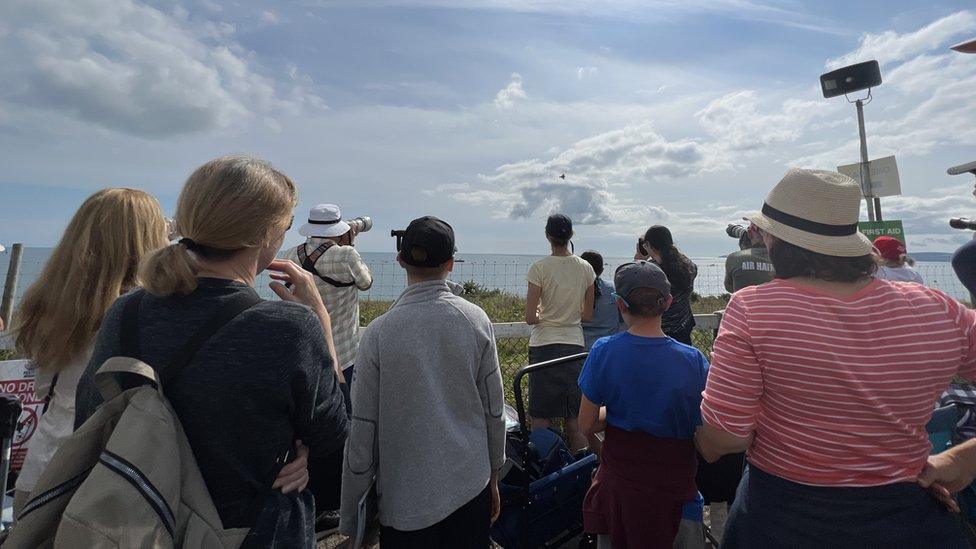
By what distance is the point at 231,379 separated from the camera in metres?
1.26

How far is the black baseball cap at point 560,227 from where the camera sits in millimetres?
4219

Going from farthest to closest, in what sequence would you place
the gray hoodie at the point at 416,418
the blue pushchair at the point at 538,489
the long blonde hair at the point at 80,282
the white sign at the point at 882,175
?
1. the white sign at the point at 882,175
2. the blue pushchair at the point at 538,489
3. the gray hoodie at the point at 416,418
4. the long blonde hair at the point at 80,282

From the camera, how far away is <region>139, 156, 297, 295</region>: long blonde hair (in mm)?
1323

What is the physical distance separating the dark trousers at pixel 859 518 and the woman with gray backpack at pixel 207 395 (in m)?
1.34

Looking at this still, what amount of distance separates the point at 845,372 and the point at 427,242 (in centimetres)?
149

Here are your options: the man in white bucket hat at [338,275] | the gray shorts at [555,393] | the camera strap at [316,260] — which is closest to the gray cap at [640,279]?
the gray shorts at [555,393]

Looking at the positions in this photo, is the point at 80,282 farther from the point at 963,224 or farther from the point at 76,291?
the point at 963,224

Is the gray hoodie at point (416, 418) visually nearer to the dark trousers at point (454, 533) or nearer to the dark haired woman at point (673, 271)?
the dark trousers at point (454, 533)

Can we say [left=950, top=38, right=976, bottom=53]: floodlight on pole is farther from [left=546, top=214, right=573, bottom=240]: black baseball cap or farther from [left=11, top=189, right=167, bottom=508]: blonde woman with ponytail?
[left=11, top=189, right=167, bottom=508]: blonde woman with ponytail

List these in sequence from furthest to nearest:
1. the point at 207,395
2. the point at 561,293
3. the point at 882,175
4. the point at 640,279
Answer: the point at 882,175 → the point at 561,293 → the point at 640,279 → the point at 207,395

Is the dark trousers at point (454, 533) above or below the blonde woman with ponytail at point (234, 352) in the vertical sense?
below

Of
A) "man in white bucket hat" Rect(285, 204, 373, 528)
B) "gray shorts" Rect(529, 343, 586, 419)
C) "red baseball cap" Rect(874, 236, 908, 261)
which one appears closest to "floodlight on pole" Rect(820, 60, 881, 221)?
"red baseball cap" Rect(874, 236, 908, 261)

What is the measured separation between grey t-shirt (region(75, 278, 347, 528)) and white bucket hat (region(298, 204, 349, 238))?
8.01ft

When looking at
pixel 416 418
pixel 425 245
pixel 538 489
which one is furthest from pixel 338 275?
pixel 538 489
